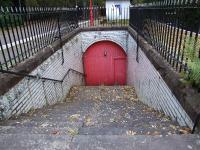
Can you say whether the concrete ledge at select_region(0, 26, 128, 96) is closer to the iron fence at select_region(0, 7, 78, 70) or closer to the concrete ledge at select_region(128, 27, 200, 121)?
the iron fence at select_region(0, 7, 78, 70)

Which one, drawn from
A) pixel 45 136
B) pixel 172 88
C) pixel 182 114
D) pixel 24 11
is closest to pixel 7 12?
pixel 24 11

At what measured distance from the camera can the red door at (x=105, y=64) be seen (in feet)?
47.3

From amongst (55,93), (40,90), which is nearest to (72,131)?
(40,90)

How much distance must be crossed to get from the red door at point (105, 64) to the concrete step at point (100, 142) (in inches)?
462

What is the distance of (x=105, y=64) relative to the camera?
15.0 m

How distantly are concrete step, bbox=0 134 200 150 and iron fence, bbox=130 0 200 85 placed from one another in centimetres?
104

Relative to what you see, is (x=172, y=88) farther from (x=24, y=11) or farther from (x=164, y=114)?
(x=24, y=11)

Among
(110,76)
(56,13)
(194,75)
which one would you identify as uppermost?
(56,13)

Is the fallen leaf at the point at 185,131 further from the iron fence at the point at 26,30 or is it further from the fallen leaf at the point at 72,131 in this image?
the iron fence at the point at 26,30

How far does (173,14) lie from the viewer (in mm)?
4637

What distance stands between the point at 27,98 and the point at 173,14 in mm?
3177

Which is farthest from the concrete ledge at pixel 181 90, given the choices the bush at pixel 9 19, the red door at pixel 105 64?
the red door at pixel 105 64

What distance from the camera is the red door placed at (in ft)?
47.3

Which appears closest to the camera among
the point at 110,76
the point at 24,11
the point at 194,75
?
the point at 194,75
